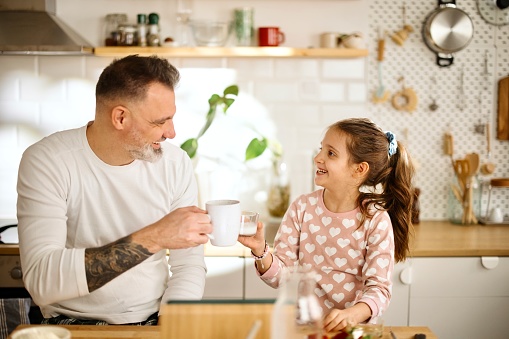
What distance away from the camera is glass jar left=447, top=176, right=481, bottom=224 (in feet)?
11.8

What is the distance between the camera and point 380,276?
7.06ft

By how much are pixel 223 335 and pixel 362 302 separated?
68 centimetres

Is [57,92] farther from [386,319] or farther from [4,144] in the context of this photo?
[386,319]

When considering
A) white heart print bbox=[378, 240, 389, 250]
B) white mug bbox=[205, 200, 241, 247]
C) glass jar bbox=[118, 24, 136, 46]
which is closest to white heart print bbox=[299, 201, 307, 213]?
white heart print bbox=[378, 240, 389, 250]

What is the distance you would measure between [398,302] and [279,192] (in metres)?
0.84

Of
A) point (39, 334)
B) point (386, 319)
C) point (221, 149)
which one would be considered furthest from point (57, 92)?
point (39, 334)

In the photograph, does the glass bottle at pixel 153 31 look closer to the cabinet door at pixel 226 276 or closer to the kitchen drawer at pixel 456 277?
the cabinet door at pixel 226 276

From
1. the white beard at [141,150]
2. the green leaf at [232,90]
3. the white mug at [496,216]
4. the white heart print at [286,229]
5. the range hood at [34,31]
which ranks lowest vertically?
the white mug at [496,216]

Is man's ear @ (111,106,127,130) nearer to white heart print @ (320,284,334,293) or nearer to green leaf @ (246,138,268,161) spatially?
white heart print @ (320,284,334,293)

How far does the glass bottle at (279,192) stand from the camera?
3.55m

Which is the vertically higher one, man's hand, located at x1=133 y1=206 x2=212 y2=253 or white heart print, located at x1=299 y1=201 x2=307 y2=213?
man's hand, located at x1=133 y1=206 x2=212 y2=253

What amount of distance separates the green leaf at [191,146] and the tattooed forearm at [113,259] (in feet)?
5.13

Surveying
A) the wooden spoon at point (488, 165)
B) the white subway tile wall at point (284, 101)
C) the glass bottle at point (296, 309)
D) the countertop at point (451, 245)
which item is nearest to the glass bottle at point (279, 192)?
the white subway tile wall at point (284, 101)

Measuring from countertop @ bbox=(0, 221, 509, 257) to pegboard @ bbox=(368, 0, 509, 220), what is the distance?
1.20 ft
